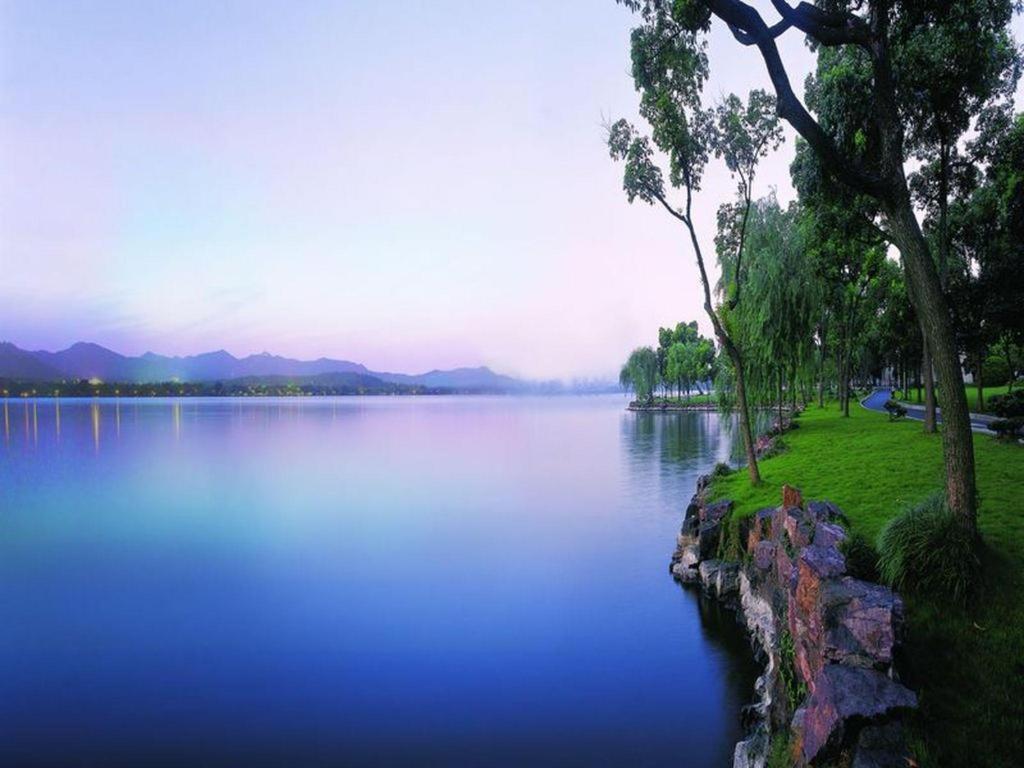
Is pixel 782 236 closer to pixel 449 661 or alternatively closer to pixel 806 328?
pixel 806 328

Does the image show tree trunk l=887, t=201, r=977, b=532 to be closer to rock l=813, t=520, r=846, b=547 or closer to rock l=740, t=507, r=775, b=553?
rock l=813, t=520, r=846, b=547

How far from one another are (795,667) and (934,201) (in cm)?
1955

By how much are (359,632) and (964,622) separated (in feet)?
37.6

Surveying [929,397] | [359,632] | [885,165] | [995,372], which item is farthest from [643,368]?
[885,165]

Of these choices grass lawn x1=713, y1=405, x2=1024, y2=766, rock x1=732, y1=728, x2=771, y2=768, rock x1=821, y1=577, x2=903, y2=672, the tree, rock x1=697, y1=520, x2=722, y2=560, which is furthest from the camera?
the tree

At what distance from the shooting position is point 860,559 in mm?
8172

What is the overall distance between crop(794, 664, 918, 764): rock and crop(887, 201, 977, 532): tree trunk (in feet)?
11.6

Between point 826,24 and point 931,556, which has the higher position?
point 826,24

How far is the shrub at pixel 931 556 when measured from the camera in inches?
292

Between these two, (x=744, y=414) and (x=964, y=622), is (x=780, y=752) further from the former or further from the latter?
(x=744, y=414)

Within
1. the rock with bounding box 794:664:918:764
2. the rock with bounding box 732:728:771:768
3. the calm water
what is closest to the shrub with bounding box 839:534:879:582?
the rock with bounding box 794:664:918:764

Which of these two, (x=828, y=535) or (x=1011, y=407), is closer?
(x=828, y=535)

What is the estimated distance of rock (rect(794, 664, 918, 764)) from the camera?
5461mm

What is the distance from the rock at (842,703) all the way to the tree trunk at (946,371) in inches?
140
